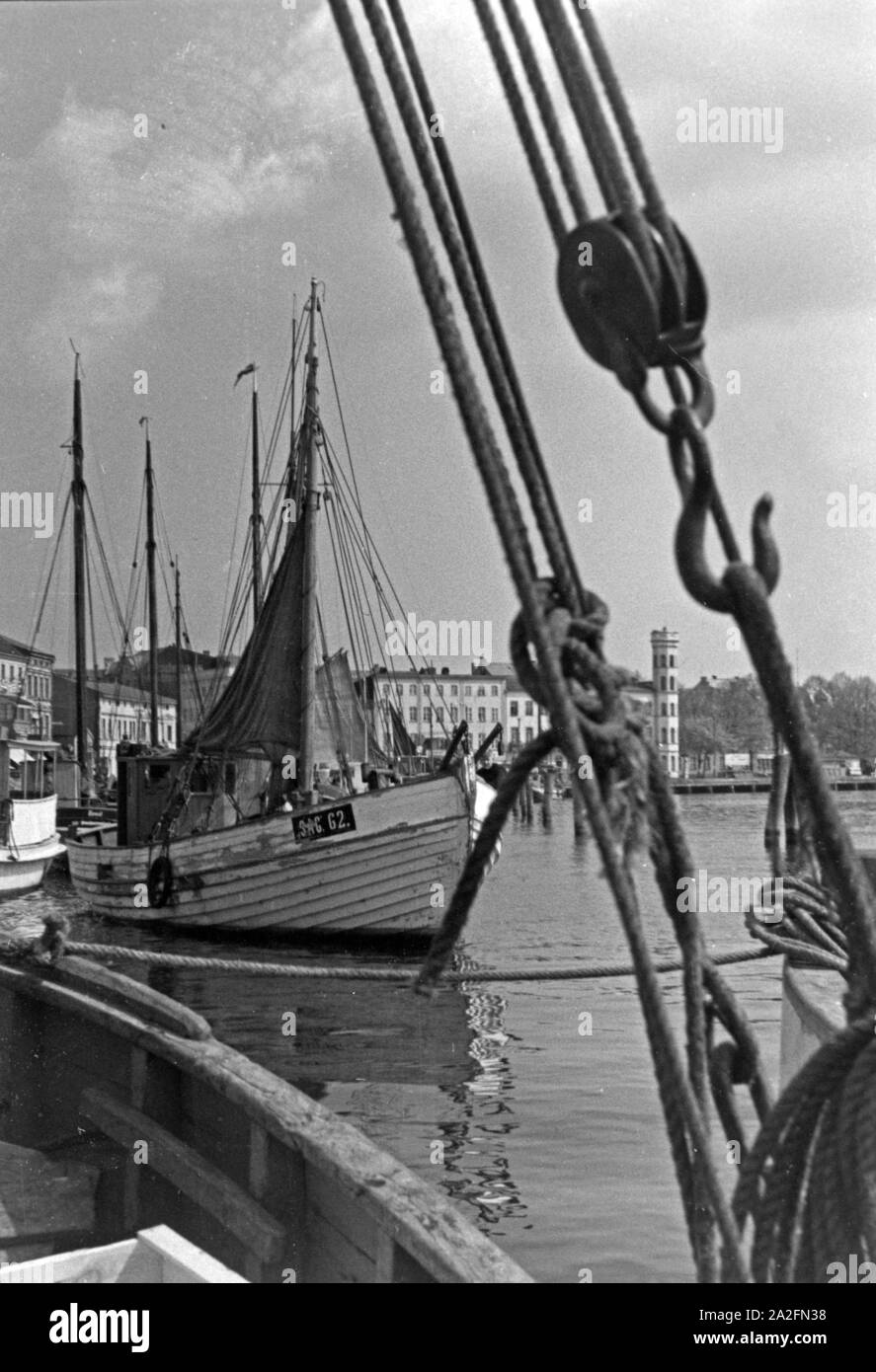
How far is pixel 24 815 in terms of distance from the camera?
21.2m

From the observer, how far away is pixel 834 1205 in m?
1.84

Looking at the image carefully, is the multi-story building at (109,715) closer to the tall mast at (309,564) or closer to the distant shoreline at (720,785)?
the tall mast at (309,564)

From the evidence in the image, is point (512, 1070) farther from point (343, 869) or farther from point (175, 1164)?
point (343, 869)

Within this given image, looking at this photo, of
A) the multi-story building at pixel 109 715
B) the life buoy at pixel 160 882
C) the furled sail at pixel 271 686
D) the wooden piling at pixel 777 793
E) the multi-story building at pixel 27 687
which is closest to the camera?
the wooden piling at pixel 777 793

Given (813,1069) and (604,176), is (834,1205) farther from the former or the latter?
(604,176)

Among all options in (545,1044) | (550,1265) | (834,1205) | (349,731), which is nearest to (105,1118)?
(550,1265)

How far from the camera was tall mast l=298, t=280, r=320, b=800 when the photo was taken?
16297mm

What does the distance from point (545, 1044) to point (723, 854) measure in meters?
22.9

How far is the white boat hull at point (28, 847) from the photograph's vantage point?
20562mm

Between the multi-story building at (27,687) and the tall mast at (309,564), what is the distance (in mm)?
13392

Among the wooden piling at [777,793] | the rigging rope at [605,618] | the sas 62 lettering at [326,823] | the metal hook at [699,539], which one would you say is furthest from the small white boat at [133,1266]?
the sas 62 lettering at [326,823]

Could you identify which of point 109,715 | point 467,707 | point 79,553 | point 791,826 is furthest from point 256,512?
point 109,715

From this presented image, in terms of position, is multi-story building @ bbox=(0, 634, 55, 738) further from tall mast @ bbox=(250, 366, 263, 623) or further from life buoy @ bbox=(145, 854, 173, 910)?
life buoy @ bbox=(145, 854, 173, 910)

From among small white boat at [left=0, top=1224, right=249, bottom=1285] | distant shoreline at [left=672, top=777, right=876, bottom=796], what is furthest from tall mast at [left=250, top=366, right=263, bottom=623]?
distant shoreline at [left=672, top=777, right=876, bottom=796]
